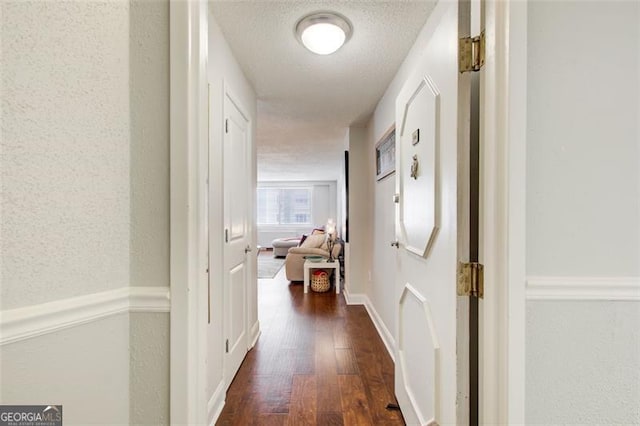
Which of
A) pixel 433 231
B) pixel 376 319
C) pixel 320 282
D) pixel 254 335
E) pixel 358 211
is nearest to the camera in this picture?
pixel 433 231

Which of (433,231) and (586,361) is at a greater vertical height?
(433,231)

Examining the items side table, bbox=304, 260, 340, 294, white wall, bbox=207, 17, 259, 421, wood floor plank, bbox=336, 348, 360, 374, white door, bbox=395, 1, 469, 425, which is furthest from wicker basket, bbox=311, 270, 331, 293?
white door, bbox=395, 1, 469, 425

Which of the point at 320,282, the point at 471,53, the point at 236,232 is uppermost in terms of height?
the point at 471,53

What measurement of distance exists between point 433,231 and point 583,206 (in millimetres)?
451

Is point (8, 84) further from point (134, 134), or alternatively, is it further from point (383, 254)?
point (383, 254)

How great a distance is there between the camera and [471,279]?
93 cm

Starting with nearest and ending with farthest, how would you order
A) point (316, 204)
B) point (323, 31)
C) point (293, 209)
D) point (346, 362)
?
point (323, 31), point (346, 362), point (316, 204), point (293, 209)

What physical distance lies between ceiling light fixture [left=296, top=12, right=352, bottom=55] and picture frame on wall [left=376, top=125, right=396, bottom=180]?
857 mm

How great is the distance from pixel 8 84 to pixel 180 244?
524 millimetres

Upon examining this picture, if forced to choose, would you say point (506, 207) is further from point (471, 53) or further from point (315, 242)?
point (315, 242)

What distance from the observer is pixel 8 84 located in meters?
0.65

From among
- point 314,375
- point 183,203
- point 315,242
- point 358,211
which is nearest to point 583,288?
point 183,203

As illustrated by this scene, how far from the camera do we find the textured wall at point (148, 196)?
34.8 inches

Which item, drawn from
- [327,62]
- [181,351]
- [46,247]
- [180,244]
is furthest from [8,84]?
[327,62]
